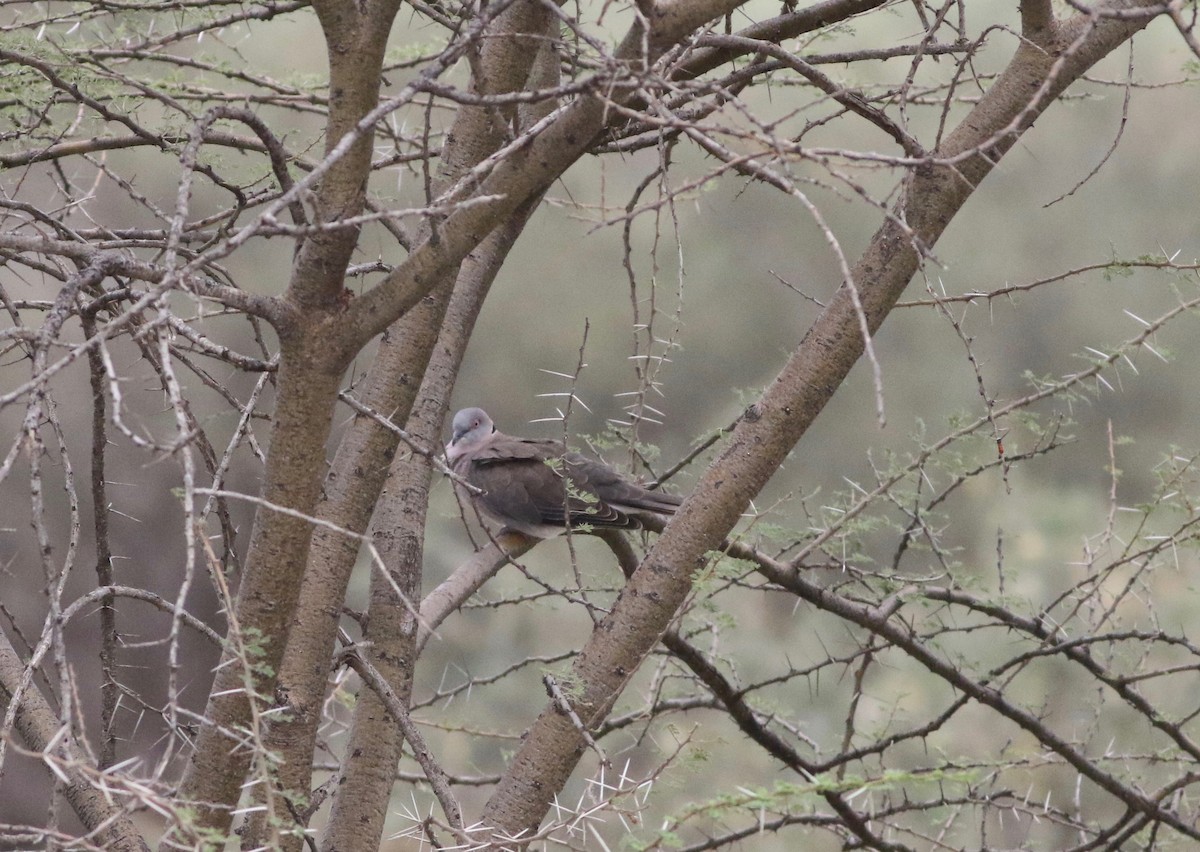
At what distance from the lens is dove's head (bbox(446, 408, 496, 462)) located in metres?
5.94

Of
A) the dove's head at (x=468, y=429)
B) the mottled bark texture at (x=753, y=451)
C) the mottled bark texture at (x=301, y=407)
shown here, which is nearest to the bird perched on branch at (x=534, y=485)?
the dove's head at (x=468, y=429)

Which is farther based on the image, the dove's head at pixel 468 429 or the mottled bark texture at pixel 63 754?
the dove's head at pixel 468 429

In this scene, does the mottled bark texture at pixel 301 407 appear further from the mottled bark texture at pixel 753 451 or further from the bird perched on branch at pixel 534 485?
the bird perched on branch at pixel 534 485

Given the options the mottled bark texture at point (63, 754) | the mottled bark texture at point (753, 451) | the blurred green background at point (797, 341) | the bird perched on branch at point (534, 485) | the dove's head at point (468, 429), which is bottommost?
the mottled bark texture at point (63, 754)

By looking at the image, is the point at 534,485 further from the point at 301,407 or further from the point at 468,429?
the point at 301,407

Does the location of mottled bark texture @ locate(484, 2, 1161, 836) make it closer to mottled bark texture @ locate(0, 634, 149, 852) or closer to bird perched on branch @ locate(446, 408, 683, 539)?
mottled bark texture @ locate(0, 634, 149, 852)

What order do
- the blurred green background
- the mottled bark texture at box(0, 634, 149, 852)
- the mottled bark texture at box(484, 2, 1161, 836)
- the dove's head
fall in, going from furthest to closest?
the blurred green background < the dove's head < the mottled bark texture at box(484, 2, 1161, 836) < the mottled bark texture at box(0, 634, 149, 852)

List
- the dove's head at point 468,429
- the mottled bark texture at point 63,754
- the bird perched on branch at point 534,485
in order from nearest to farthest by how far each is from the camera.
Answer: the mottled bark texture at point 63,754 < the bird perched on branch at point 534,485 < the dove's head at point 468,429

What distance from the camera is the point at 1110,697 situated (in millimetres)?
10422

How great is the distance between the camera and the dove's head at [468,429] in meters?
5.94

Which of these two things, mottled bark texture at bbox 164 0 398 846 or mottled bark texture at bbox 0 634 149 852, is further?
mottled bark texture at bbox 0 634 149 852

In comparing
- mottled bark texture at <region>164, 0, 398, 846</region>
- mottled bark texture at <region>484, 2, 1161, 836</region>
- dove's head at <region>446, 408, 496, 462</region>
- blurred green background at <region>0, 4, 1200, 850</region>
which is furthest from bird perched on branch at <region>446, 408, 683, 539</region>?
blurred green background at <region>0, 4, 1200, 850</region>

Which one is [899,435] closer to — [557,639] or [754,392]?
[557,639]

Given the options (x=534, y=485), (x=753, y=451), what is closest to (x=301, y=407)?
(x=753, y=451)
